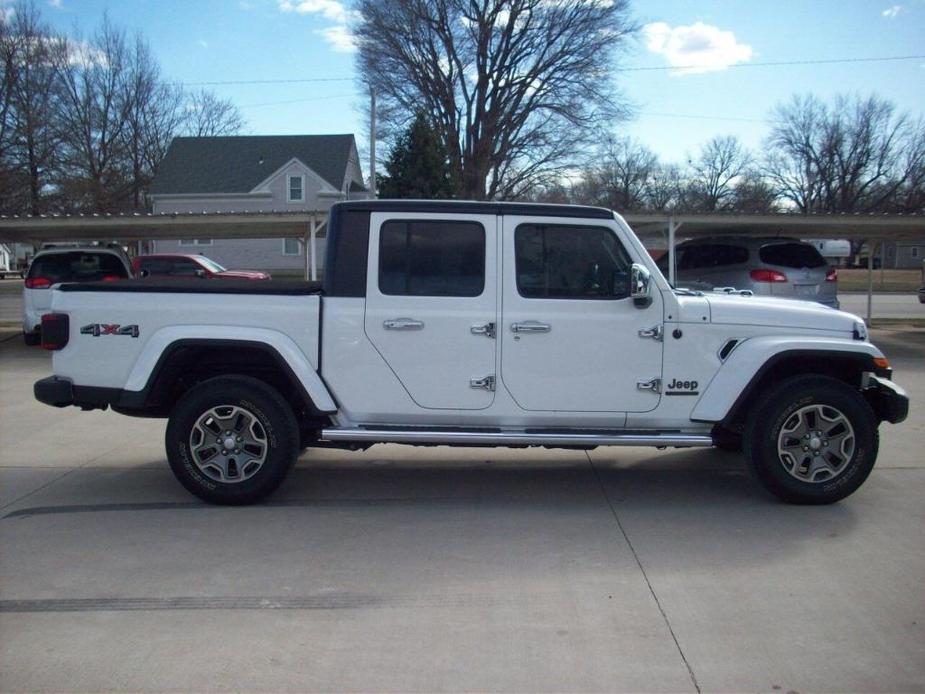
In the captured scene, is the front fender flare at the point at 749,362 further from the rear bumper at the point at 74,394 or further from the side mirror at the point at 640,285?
the rear bumper at the point at 74,394

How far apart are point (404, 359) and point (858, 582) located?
3026mm

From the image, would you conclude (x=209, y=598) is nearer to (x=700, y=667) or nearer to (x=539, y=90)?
(x=700, y=667)

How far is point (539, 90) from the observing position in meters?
36.1

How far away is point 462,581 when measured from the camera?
4.58 metres

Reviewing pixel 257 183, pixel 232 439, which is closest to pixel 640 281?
pixel 232 439

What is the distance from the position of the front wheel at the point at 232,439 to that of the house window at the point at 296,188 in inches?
1540

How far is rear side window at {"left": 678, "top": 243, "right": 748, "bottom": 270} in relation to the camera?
14.7 metres

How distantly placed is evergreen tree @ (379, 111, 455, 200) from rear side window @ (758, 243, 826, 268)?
19.9m

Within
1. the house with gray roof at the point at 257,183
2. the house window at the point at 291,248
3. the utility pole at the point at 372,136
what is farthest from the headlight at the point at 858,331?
the house window at the point at 291,248

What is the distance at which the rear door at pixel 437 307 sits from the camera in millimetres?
5617

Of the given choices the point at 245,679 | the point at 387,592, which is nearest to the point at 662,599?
the point at 387,592

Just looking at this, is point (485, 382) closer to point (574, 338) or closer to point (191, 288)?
point (574, 338)

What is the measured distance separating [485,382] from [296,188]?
131 ft

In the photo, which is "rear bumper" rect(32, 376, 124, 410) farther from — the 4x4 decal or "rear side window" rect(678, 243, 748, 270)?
"rear side window" rect(678, 243, 748, 270)
